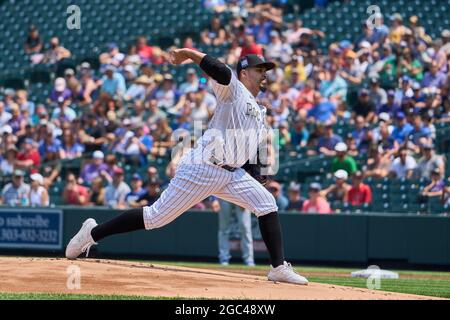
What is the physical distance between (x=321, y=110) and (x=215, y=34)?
4189 millimetres

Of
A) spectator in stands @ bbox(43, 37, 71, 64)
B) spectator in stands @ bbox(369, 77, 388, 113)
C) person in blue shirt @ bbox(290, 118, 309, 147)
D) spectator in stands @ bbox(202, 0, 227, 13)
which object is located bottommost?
person in blue shirt @ bbox(290, 118, 309, 147)

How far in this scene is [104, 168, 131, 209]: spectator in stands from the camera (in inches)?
670

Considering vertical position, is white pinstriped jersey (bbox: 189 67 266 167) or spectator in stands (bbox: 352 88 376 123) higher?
spectator in stands (bbox: 352 88 376 123)

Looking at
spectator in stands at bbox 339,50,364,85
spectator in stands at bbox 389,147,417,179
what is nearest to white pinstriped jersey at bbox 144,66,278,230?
spectator in stands at bbox 389,147,417,179

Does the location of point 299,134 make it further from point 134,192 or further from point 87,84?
point 87,84

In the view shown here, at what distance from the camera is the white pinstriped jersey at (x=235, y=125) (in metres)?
8.18

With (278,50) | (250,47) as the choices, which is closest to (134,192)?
(250,47)

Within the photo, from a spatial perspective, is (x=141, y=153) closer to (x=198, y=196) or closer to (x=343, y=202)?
(x=343, y=202)

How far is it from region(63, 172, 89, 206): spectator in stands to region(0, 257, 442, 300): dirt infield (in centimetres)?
840

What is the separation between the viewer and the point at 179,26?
21984 millimetres

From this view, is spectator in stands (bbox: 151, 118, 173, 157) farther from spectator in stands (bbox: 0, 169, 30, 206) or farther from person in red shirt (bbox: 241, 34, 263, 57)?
spectator in stands (bbox: 0, 169, 30, 206)

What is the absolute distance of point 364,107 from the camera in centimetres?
1742

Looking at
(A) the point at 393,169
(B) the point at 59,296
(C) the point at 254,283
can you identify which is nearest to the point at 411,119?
(A) the point at 393,169

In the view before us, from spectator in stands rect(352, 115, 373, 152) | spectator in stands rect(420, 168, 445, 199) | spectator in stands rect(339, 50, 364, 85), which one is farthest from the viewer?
spectator in stands rect(339, 50, 364, 85)
